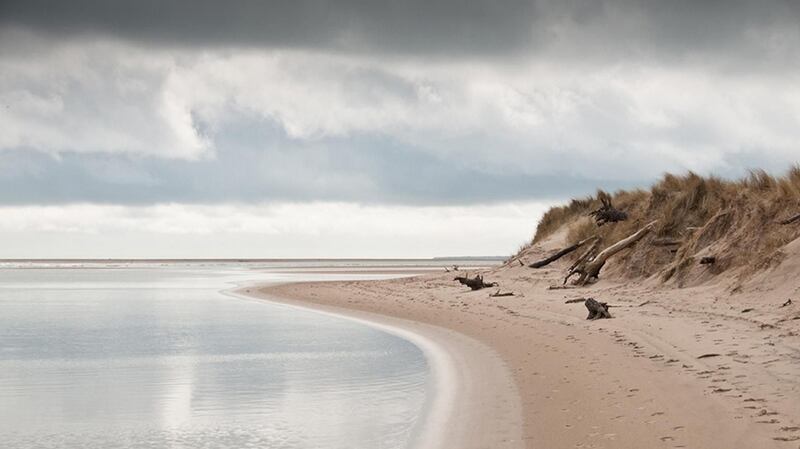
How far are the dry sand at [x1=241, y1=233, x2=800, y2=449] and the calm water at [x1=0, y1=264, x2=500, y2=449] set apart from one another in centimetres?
114

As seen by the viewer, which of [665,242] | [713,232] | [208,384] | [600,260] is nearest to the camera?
[208,384]

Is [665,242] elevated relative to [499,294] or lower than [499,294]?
elevated

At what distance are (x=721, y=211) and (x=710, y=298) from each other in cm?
580

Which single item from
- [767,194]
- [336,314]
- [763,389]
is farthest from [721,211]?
[763,389]

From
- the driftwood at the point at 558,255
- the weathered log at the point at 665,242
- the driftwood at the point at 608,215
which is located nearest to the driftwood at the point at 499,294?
the weathered log at the point at 665,242

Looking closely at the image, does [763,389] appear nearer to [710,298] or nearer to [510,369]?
[510,369]

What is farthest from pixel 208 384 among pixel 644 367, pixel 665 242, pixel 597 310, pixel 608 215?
pixel 608 215

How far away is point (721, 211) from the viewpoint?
2634cm

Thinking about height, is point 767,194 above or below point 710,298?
above

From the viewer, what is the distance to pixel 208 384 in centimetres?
1351

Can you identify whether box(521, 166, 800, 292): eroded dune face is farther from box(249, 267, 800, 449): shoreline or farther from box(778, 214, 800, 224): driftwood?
box(249, 267, 800, 449): shoreline

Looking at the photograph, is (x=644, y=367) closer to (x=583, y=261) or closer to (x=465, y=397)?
(x=465, y=397)

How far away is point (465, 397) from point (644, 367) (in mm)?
2694

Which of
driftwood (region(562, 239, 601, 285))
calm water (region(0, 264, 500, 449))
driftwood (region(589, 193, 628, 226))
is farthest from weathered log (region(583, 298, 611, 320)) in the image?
driftwood (region(589, 193, 628, 226))
